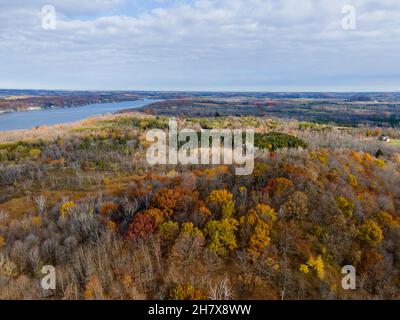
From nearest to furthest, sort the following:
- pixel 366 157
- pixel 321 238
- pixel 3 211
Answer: pixel 321 238 < pixel 3 211 < pixel 366 157

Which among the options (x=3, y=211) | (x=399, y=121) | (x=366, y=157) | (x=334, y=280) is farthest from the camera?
(x=399, y=121)

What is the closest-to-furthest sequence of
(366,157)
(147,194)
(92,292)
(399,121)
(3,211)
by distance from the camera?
(92,292)
(147,194)
(3,211)
(366,157)
(399,121)

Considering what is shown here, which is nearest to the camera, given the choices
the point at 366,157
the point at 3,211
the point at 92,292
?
the point at 92,292

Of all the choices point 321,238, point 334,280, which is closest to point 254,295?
point 334,280

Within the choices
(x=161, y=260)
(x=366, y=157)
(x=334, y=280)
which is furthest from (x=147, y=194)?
(x=366, y=157)

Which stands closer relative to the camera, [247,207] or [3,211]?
[247,207]

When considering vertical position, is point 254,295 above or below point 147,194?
below

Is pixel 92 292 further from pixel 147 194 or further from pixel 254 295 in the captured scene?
pixel 147 194

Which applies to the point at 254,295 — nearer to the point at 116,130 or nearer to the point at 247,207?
the point at 247,207

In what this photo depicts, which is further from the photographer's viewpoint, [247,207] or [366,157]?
[366,157]
